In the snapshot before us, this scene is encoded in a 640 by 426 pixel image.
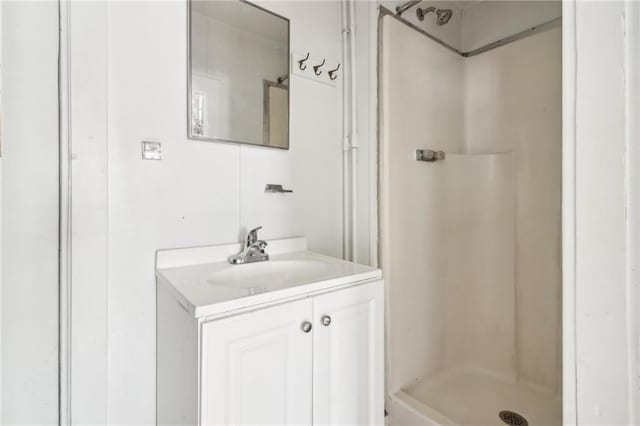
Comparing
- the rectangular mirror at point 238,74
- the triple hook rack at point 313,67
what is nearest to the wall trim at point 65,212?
the rectangular mirror at point 238,74

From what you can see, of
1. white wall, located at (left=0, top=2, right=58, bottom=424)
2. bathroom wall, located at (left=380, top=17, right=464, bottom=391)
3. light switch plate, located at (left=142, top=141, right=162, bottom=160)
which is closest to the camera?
white wall, located at (left=0, top=2, right=58, bottom=424)

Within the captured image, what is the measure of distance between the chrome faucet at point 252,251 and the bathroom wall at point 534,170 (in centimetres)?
136

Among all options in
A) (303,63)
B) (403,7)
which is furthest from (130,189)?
(403,7)

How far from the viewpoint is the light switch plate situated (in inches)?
39.8

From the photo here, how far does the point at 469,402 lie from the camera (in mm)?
1505

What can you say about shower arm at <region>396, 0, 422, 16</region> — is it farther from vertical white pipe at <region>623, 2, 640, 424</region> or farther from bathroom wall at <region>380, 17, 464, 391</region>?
vertical white pipe at <region>623, 2, 640, 424</region>

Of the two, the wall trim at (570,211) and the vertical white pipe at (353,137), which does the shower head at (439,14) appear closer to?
the vertical white pipe at (353,137)

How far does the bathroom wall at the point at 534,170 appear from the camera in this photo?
153 centimetres

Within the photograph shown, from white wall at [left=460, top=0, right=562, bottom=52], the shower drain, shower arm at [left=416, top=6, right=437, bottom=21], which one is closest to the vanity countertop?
the shower drain

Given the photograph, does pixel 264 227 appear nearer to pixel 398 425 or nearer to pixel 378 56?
pixel 378 56

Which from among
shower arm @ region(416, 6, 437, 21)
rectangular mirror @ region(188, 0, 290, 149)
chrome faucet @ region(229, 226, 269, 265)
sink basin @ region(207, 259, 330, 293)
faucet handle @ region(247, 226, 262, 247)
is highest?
shower arm @ region(416, 6, 437, 21)

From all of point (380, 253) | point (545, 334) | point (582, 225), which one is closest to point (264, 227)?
point (380, 253)

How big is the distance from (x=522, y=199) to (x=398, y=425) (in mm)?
1257

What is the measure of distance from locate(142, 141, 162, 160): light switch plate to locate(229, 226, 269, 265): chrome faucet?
0.40 metres
